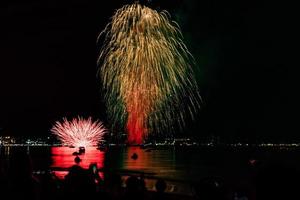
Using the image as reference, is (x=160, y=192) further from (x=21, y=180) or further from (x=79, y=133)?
(x=79, y=133)

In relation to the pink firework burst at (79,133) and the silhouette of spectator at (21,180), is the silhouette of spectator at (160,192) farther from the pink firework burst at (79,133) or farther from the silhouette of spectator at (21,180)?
the pink firework burst at (79,133)

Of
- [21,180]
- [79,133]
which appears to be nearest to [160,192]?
[21,180]

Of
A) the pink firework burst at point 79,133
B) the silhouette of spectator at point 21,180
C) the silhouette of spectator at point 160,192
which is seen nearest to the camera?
the silhouette of spectator at point 21,180

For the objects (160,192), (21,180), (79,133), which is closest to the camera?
(21,180)

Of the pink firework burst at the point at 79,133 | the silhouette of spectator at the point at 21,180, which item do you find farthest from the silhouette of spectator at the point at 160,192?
the pink firework burst at the point at 79,133

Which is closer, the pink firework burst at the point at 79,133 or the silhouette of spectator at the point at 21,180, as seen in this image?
the silhouette of spectator at the point at 21,180

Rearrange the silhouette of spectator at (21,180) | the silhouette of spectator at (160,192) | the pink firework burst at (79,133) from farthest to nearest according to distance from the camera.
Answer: the pink firework burst at (79,133)
the silhouette of spectator at (160,192)
the silhouette of spectator at (21,180)

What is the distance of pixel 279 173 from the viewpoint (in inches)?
96.7

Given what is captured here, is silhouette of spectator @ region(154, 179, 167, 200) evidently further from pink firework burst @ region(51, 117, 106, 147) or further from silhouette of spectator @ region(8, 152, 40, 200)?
pink firework burst @ region(51, 117, 106, 147)

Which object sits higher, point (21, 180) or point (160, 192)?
point (21, 180)

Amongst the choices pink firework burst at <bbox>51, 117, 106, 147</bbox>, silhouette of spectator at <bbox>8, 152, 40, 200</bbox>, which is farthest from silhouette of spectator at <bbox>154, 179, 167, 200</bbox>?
pink firework burst at <bbox>51, 117, 106, 147</bbox>

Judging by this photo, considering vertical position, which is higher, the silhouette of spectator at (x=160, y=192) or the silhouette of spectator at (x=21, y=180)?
the silhouette of spectator at (x=21, y=180)

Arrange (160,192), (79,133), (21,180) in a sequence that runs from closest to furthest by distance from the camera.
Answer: (21,180) → (160,192) → (79,133)

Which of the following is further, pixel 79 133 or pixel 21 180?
pixel 79 133
